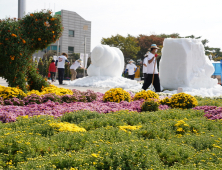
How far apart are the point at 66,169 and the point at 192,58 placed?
12.2 m

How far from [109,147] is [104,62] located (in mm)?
14420

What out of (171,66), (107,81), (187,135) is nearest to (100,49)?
(107,81)

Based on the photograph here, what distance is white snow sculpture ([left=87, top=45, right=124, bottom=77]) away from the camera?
17.7 meters

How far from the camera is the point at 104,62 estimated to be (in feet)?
58.8

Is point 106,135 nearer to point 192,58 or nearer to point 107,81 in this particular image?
point 192,58

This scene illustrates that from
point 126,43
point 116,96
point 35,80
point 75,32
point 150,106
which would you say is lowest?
point 150,106

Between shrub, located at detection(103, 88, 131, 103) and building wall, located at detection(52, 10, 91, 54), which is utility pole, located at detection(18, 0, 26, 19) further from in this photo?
building wall, located at detection(52, 10, 91, 54)

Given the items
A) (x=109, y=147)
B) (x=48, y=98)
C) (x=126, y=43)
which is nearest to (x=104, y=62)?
(x=48, y=98)

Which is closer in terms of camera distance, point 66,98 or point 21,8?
point 66,98

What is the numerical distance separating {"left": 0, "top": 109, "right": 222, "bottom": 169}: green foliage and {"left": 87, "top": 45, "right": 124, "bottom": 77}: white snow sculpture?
1221cm

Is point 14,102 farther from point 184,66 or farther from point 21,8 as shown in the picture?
point 184,66

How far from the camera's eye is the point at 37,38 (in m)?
8.83

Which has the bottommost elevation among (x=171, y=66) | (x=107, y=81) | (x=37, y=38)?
(x=107, y=81)

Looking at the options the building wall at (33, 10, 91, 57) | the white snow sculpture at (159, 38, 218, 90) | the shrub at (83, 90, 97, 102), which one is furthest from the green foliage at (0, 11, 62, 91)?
the building wall at (33, 10, 91, 57)
